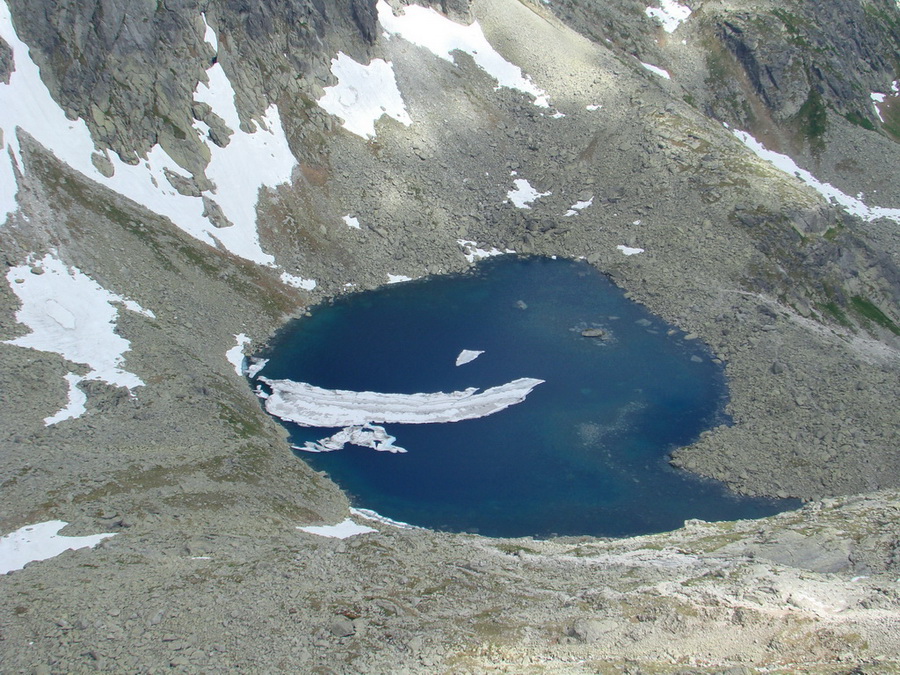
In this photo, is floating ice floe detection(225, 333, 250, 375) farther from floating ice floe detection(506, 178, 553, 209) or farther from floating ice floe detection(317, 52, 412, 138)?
floating ice floe detection(506, 178, 553, 209)

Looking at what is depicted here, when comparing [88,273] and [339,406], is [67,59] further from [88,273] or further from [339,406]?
[339,406]

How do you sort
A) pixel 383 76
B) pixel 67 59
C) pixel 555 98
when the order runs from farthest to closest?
pixel 555 98
pixel 383 76
pixel 67 59

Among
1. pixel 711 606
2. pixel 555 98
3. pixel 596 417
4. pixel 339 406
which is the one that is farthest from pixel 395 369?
pixel 555 98

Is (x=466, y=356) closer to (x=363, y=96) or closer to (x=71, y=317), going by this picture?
(x=71, y=317)

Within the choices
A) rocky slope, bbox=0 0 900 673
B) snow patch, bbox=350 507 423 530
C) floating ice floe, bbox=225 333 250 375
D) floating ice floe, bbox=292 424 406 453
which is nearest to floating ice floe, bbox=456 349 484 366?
floating ice floe, bbox=292 424 406 453

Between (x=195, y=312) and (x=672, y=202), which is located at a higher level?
(x=672, y=202)

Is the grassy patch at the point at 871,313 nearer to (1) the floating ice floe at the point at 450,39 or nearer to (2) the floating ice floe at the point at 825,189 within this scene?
(2) the floating ice floe at the point at 825,189
